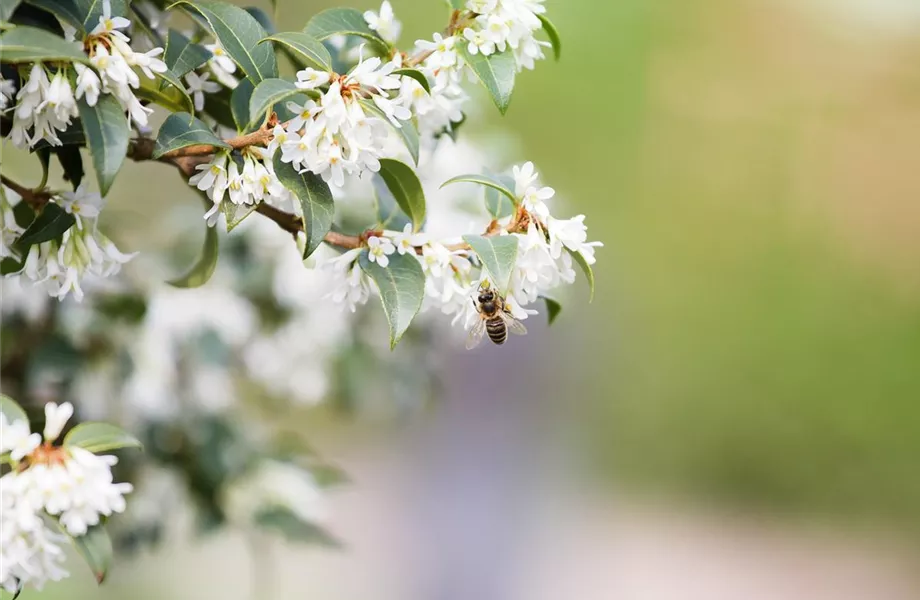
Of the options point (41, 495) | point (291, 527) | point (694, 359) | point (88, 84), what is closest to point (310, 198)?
point (88, 84)

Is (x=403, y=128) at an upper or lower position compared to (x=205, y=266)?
upper

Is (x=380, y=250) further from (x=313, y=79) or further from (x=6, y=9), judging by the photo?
(x=6, y=9)

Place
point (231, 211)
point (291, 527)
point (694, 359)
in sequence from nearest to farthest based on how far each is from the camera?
point (231, 211)
point (291, 527)
point (694, 359)

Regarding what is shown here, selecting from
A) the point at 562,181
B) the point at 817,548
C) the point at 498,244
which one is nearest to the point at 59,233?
the point at 498,244

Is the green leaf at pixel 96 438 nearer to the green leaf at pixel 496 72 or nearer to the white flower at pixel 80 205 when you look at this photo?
the white flower at pixel 80 205

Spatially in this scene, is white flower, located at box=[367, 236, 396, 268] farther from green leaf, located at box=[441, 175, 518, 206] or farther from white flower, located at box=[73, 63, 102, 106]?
white flower, located at box=[73, 63, 102, 106]

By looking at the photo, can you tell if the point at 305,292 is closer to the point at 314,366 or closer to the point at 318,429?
the point at 314,366
